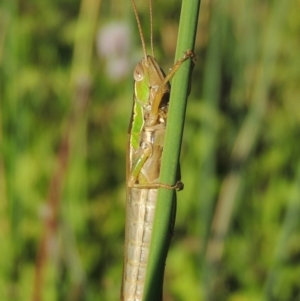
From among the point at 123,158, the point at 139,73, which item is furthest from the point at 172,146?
the point at 123,158

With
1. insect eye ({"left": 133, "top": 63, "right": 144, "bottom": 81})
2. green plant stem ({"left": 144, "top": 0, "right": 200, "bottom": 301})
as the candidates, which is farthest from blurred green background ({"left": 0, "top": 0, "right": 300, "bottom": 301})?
green plant stem ({"left": 144, "top": 0, "right": 200, "bottom": 301})

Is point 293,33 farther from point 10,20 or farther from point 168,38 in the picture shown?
point 10,20

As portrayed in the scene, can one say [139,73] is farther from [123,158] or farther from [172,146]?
[123,158]

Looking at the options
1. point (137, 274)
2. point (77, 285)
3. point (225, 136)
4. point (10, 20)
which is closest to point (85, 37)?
point (10, 20)

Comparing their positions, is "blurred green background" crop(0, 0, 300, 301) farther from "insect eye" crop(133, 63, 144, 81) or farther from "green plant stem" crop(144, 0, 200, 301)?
"green plant stem" crop(144, 0, 200, 301)

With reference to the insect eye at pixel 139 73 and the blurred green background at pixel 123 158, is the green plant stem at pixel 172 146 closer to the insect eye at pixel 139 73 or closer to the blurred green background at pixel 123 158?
the insect eye at pixel 139 73

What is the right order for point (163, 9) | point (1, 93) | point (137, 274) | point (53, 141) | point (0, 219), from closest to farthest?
1. point (137, 274)
2. point (0, 219)
3. point (1, 93)
4. point (53, 141)
5. point (163, 9)
